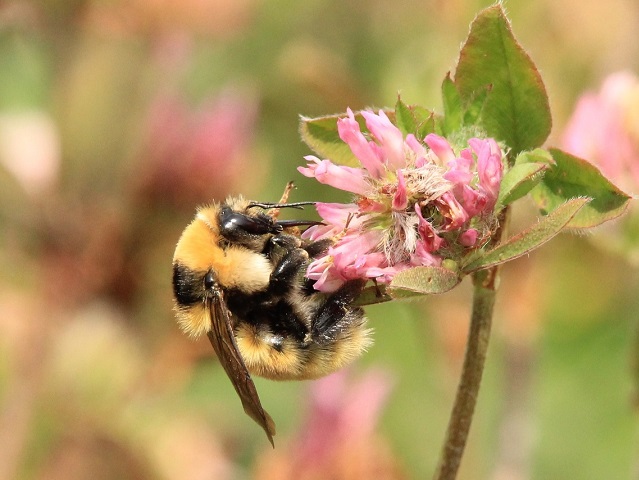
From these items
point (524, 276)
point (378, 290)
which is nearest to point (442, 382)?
point (524, 276)

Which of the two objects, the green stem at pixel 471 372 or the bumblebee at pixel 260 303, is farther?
the bumblebee at pixel 260 303

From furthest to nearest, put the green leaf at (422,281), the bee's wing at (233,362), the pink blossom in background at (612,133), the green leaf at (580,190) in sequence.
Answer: the pink blossom in background at (612,133)
the bee's wing at (233,362)
the green leaf at (580,190)
the green leaf at (422,281)

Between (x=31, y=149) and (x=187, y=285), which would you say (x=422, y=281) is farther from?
(x=31, y=149)

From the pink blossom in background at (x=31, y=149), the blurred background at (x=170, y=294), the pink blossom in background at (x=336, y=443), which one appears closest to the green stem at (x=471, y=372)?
the pink blossom in background at (x=336, y=443)

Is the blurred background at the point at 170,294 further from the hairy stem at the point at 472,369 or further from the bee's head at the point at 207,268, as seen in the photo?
the hairy stem at the point at 472,369

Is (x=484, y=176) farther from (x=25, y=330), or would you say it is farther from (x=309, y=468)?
(x=25, y=330)

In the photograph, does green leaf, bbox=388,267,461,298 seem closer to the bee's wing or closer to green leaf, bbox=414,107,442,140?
green leaf, bbox=414,107,442,140
